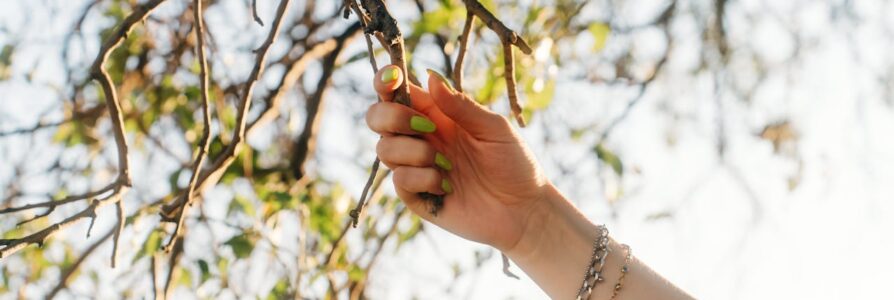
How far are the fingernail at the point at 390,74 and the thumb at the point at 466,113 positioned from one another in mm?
113

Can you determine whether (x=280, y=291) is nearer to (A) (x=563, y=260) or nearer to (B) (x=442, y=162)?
(A) (x=563, y=260)

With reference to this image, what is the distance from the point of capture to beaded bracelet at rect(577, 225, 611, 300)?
4.16 ft

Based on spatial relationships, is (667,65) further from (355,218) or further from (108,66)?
(355,218)

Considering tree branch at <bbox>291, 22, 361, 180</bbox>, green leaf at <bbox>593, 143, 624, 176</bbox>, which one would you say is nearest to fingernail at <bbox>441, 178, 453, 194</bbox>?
green leaf at <bbox>593, 143, 624, 176</bbox>

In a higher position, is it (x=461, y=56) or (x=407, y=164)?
(x=461, y=56)

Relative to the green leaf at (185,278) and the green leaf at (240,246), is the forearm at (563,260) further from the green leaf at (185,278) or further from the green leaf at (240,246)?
the green leaf at (185,278)

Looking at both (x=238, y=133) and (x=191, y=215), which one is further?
(x=191, y=215)

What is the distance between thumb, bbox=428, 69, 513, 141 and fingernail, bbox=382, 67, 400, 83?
0.37ft

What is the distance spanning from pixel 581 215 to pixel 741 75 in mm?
1069

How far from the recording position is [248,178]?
216 cm

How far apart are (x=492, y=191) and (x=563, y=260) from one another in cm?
14

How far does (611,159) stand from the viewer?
1910 mm

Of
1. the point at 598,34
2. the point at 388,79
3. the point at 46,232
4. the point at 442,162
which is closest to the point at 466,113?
the point at 442,162

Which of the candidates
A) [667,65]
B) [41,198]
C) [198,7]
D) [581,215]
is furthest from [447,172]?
[41,198]
